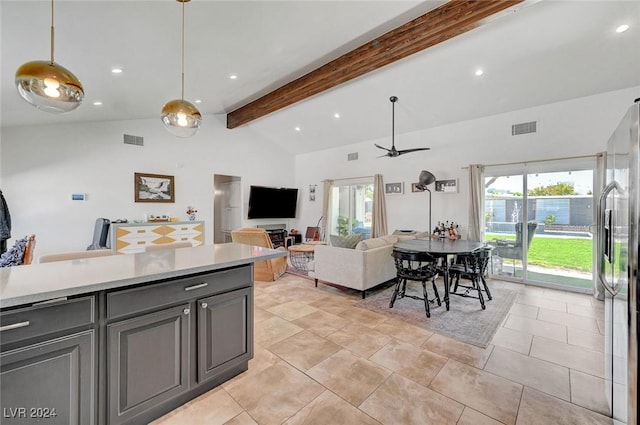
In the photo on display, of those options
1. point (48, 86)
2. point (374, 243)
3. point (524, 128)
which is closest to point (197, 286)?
point (48, 86)

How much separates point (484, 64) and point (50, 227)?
7736 millimetres

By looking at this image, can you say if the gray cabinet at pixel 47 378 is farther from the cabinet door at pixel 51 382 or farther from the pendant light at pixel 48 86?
the pendant light at pixel 48 86

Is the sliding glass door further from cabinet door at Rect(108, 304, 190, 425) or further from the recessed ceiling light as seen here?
cabinet door at Rect(108, 304, 190, 425)

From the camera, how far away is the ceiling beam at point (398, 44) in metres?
2.87

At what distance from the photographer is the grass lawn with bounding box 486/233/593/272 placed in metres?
4.41

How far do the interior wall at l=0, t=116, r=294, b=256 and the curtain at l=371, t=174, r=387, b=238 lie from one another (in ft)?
13.1

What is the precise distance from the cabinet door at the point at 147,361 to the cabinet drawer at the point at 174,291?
6cm

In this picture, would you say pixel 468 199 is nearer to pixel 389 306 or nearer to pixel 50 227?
pixel 389 306

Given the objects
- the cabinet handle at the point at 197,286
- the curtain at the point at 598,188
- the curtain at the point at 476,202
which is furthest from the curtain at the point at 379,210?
the cabinet handle at the point at 197,286

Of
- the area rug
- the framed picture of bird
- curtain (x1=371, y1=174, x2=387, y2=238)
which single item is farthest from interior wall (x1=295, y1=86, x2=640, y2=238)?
the framed picture of bird

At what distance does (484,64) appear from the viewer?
389 centimetres

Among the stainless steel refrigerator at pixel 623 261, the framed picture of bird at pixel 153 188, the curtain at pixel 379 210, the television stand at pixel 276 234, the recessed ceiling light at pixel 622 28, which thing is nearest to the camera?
the stainless steel refrigerator at pixel 623 261

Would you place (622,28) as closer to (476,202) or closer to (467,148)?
(467,148)

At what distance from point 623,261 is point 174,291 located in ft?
8.39
